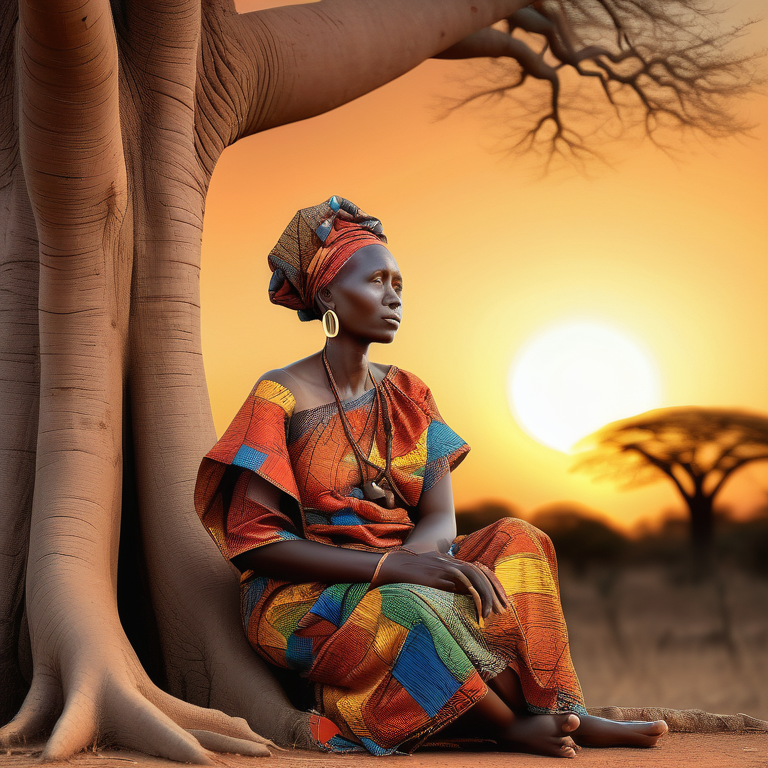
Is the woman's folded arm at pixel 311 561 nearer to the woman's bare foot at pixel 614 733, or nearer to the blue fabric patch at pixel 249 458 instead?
the blue fabric patch at pixel 249 458

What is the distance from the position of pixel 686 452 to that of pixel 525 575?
13.2 ft

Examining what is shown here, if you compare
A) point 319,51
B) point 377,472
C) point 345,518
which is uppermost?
point 319,51

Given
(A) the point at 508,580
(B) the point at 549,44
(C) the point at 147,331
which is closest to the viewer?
(A) the point at 508,580

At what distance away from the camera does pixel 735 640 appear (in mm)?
6012

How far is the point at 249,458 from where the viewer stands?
9.28ft

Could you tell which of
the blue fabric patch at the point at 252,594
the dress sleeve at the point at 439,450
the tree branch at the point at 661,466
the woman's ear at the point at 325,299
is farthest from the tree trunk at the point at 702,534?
the blue fabric patch at the point at 252,594

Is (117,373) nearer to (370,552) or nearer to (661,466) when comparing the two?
(370,552)

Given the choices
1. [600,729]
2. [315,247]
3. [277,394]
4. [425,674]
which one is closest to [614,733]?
[600,729]

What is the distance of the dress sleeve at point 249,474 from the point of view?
2.81 meters

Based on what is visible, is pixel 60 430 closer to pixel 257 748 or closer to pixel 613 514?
pixel 257 748

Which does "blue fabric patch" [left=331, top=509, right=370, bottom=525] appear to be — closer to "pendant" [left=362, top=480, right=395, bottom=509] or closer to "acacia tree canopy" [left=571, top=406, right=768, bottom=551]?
"pendant" [left=362, top=480, right=395, bottom=509]

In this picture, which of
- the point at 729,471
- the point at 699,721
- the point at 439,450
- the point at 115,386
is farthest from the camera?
the point at 729,471

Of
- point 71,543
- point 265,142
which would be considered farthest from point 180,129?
point 265,142

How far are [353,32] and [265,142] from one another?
1915 mm
